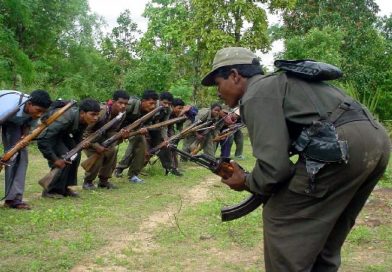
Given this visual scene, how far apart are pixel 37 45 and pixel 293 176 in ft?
69.0

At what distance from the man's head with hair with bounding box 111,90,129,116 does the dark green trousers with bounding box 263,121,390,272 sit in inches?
219

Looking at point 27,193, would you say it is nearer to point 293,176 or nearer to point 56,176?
point 56,176

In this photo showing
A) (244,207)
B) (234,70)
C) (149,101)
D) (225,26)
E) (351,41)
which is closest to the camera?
(234,70)

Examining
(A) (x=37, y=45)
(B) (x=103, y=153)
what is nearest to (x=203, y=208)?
(B) (x=103, y=153)

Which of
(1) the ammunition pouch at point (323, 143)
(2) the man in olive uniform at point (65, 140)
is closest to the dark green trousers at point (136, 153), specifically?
(2) the man in olive uniform at point (65, 140)

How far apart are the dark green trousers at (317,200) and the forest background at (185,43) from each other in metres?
11.4

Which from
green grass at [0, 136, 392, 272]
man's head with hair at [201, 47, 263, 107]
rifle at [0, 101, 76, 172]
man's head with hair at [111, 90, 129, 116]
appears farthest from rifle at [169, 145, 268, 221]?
man's head with hair at [111, 90, 129, 116]

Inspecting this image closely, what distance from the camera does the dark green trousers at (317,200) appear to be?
2.61m

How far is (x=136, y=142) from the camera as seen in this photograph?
9258 millimetres

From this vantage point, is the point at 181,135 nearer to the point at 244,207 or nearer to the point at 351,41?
the point at 244,207

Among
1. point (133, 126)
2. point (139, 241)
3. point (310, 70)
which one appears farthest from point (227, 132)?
point (310, 70)

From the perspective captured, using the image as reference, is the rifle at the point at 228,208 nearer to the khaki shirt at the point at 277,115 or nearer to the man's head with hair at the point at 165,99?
the khaki shirt at the point at 277,115

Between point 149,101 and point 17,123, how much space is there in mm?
2929

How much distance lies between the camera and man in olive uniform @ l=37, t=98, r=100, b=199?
274 inches
